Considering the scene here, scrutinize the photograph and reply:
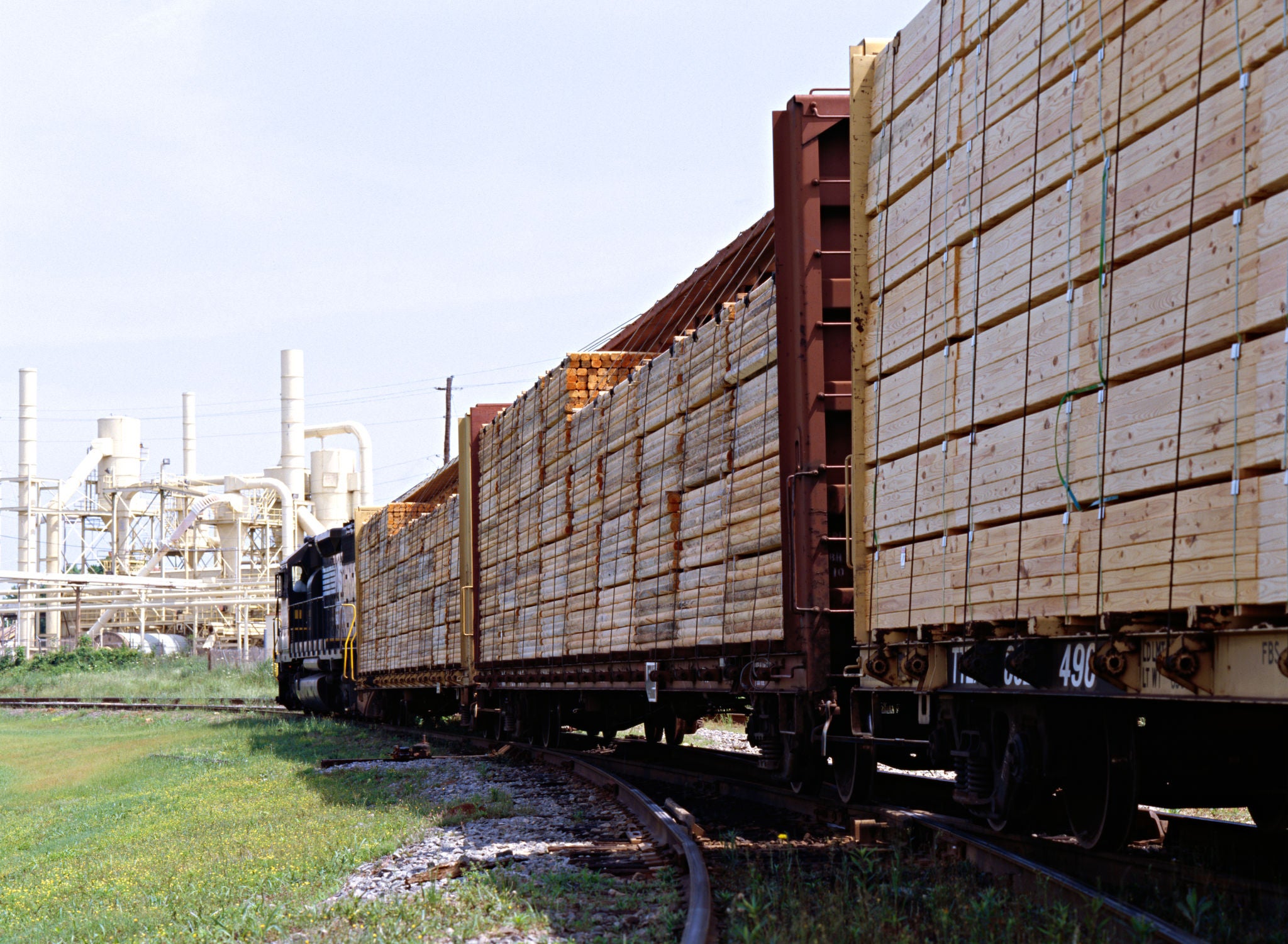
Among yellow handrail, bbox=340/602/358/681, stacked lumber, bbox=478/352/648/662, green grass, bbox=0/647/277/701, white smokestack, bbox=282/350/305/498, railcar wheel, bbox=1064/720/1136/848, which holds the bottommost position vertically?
green grass, bbox=0/647/277/701

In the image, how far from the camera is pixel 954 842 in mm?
7750

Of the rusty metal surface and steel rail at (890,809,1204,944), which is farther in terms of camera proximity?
the rusty metal surface

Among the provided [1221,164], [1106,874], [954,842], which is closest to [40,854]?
[954,842]

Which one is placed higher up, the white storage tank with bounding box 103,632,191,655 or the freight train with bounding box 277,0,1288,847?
the freight train with bounding box 277,0,1288,847

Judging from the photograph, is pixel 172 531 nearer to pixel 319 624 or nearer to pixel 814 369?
pixel 319 624

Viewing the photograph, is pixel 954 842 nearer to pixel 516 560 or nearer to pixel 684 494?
pixel 684 494

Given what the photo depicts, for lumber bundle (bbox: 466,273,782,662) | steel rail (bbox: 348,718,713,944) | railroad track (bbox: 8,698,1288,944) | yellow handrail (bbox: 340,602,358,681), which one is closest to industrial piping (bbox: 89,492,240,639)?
yellow handrail (bbox: 340,602,358,681)

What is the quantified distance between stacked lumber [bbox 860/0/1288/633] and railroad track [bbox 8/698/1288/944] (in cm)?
126

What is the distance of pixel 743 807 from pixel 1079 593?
563cm

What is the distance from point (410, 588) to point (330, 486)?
4213 centimetres

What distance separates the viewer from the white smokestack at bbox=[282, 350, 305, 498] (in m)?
64.3

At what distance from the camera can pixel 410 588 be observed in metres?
25.3

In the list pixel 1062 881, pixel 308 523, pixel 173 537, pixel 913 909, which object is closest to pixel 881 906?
pixel 913 909

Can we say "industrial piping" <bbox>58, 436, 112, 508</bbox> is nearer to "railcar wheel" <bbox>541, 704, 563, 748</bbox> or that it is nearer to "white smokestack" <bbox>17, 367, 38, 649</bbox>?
"white smokestack" <bbox>17, 367, 38, 649</bbox>
